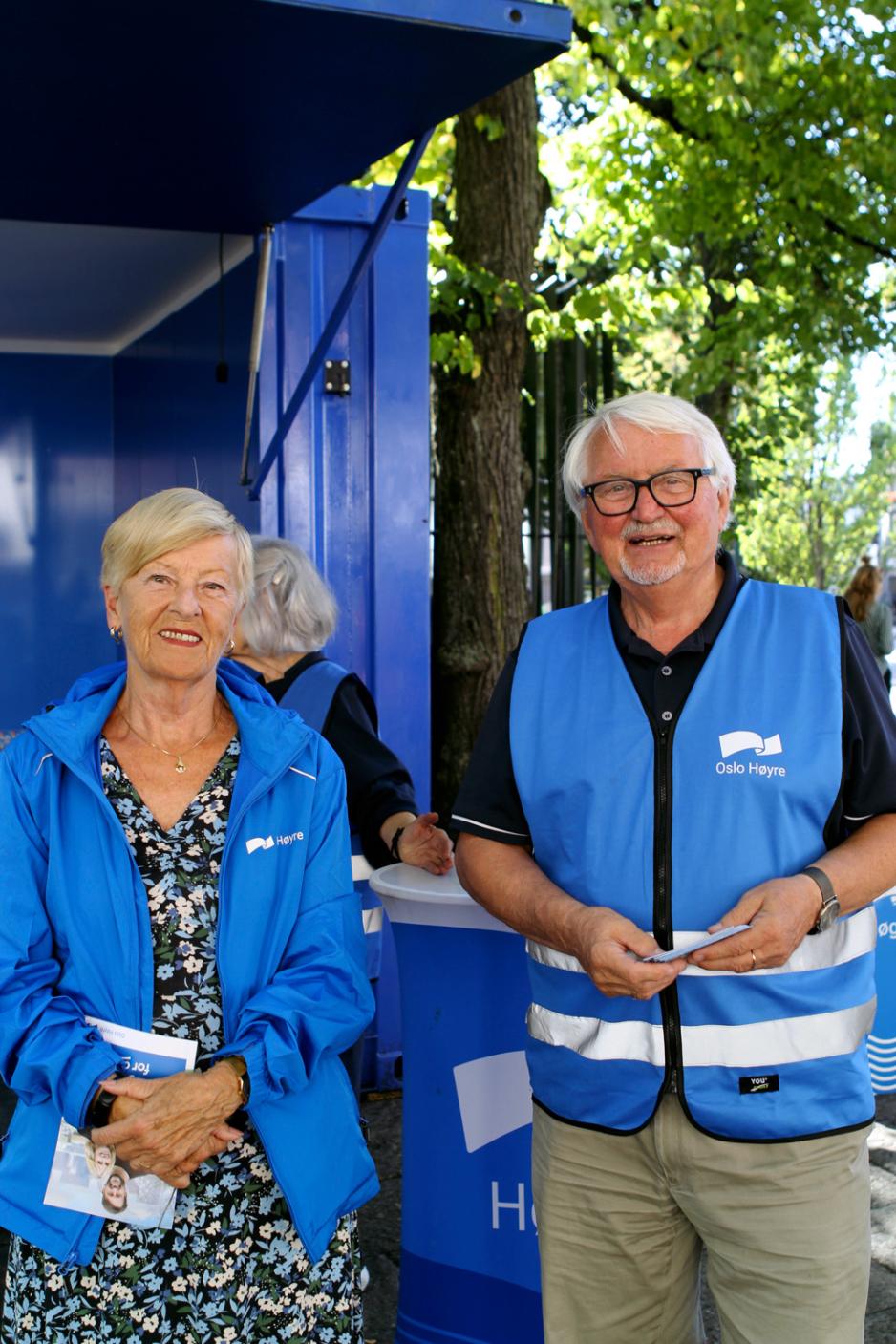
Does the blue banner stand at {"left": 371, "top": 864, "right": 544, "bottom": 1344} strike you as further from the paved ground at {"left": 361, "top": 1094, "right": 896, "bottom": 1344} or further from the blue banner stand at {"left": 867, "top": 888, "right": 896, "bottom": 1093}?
the blue banner stand at {"left": 867, "top": 888, "right": 896, "bottom": 1093}

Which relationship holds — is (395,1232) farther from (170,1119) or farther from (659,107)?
(659,107)

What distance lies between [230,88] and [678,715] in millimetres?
2023

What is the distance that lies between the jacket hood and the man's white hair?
2.12ft

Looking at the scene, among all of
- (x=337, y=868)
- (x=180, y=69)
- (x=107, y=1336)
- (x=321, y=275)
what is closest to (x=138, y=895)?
(x=337, y=868)

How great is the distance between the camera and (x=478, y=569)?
657 cm

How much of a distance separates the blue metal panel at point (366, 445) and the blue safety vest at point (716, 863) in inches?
111

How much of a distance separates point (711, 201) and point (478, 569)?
165 inches

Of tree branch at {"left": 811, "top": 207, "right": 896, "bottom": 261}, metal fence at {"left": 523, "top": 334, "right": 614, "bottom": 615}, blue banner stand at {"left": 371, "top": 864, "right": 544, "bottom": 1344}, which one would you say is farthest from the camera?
metal fence at {"left": 523, "top": 334, "right": 614, "bottom": 615}

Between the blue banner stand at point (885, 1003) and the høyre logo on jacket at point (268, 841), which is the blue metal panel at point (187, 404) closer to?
the høyre logo on jacket at point (268, 841)

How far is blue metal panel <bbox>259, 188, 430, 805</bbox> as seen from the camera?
4.86 m

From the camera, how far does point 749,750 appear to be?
2.08 meters

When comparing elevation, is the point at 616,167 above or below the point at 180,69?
above

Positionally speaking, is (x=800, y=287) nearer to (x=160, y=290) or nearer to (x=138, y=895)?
(x=160, y=290)

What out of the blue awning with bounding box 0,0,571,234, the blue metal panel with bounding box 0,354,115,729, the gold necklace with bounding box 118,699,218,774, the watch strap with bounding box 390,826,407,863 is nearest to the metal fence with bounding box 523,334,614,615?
the blue metal panel with bounding box 0,354,115,729
